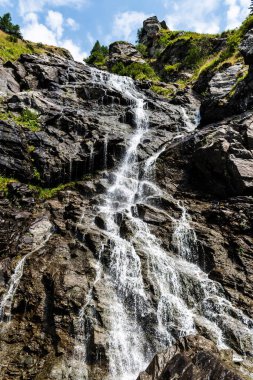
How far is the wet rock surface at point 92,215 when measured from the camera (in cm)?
1658

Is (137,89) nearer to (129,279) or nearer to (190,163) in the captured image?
(190,163)

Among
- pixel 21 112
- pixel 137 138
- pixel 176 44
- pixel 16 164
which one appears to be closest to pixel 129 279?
pixel 16 164

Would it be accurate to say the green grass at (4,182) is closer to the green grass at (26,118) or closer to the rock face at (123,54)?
the green grass at (26,118)

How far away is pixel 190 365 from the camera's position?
12.6 metres

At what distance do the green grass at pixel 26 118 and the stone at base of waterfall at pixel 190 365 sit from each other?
86.0 feet

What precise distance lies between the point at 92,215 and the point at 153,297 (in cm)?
864

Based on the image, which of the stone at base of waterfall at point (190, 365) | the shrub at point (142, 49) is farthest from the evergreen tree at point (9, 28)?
the stone at base of waterfall at point (190, 365)

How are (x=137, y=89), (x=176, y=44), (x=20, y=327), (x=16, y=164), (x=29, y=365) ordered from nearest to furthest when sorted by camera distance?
(x=29, y=365)
(x=20, y=327)
(x=16, y=164)
(x=137, y=89)
(x=176, y=44)

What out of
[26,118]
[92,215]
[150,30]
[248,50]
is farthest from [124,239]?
[150,30]

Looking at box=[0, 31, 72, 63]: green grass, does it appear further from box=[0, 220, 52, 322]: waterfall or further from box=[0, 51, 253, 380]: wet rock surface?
box=[0, 220, 52, 322]: waterfall

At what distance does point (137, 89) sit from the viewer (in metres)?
52.4

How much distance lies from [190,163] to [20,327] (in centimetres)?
1966

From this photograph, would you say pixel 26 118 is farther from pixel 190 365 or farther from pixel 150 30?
pixel 150 30

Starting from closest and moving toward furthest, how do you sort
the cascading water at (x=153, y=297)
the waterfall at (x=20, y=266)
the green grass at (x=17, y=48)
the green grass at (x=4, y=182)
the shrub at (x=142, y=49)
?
the cascading water at (x=153, y=297) < the waterfall at (x=20, y=266) < the green grass at (x=4, y=182) < the green grass at (x=17, y=48) < the shrub at (x=142, y=49)
